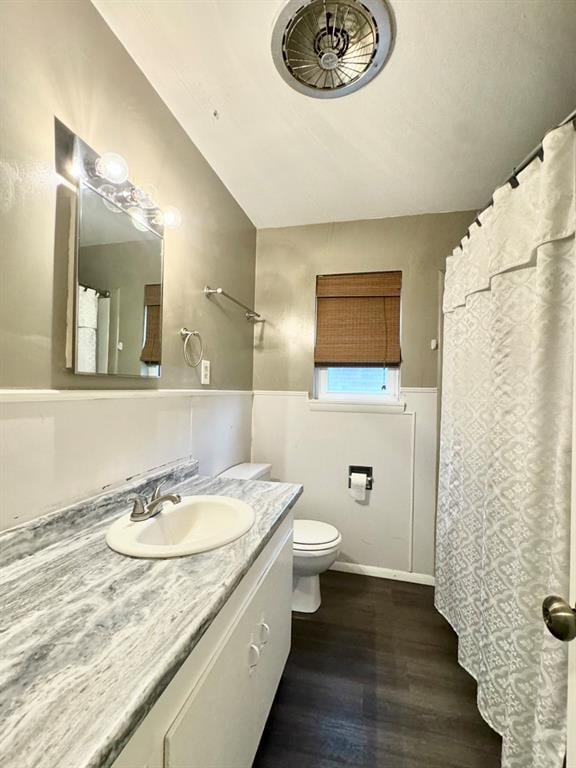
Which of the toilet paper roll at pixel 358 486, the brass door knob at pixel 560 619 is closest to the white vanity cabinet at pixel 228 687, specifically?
the brass door knob at pixel 560 619

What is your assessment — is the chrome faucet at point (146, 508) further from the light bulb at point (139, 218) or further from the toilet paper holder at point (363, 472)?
the toilet paper holder at point (363, 472)

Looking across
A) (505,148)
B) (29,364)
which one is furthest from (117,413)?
(505,148)

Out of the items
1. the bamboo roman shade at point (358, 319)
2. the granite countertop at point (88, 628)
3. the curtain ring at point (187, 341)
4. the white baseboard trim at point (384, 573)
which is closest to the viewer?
the granite countertop at point (88, 628)

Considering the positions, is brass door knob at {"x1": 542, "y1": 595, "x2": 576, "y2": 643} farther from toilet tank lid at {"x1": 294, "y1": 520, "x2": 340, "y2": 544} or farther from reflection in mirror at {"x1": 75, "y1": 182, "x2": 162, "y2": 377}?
toilet tank lid at {"x1": 294, "y1": 520, "x2": 340, "y2": 544}

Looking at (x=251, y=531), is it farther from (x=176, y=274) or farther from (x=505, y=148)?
(x=505, y=148)

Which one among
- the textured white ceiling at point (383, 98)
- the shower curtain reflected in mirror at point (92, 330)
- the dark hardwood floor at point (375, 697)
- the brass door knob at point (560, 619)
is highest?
the textured white ceiling at point (383, 98)

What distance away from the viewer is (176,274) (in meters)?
1.51

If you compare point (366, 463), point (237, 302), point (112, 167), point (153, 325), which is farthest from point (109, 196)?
point (366, 463)

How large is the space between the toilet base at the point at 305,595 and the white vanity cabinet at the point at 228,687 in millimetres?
582

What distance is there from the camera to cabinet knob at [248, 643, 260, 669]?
0.92 m

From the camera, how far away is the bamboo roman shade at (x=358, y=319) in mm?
2250

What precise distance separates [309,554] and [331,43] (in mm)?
2092

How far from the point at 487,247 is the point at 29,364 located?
1.65 meters

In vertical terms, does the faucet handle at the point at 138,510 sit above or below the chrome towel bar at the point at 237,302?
below
